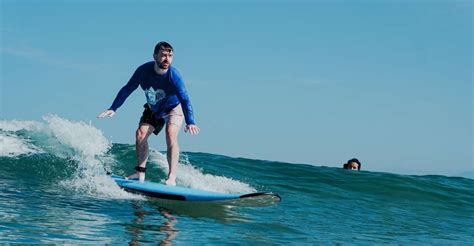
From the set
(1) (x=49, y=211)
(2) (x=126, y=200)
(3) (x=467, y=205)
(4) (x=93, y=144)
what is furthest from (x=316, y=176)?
(1) (x=49, y=211)

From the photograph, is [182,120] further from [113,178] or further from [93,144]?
[93,144]

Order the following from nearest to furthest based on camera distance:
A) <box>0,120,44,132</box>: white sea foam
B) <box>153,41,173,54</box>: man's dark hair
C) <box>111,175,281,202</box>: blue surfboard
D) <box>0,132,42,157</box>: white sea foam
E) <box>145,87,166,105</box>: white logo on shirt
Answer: <box>111,175,281,202</box>: blue surfboard < <box>153,41,173,54</box>: man's dark hair < <box>145,87,166,105</box>: white logo on shirt < <box>0,132,42,157</box>: white sea foam < <box>0,120,44,132</box>: white sea foam

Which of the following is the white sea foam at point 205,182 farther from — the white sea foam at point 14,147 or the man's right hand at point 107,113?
the white sea foam at point 14,147

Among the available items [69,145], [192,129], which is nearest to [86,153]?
[69,145]

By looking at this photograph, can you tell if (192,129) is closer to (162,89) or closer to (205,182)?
(162,89)

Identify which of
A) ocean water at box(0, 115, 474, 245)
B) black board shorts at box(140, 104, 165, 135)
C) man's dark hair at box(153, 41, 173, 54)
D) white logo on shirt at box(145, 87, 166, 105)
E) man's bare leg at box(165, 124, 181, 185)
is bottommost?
ocean water at box(0, 115, 474, 245)

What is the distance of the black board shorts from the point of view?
8.05 meters

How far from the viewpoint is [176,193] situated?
737 cm

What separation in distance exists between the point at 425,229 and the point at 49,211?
15.9 feet

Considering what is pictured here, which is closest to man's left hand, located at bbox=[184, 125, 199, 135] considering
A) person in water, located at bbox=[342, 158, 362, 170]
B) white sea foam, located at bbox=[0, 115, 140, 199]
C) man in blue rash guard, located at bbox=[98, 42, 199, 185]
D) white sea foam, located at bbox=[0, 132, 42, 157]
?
man in blue rash guard, located at bbox=[98, 42, 199, 185]

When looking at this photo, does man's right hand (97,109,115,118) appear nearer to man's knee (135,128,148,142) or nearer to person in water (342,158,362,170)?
man's knee (135,128,148,142)

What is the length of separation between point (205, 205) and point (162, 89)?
1818mm

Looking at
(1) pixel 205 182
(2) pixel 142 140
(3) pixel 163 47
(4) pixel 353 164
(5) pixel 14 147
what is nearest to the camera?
(3) pixel 163 47

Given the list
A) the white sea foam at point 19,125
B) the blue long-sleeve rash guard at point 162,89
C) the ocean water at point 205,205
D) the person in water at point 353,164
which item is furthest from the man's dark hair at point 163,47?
the white sea foam at point 19,125
